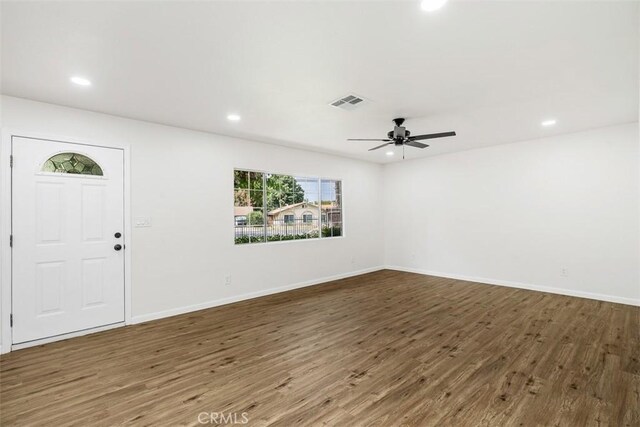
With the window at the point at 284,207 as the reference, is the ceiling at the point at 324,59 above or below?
above

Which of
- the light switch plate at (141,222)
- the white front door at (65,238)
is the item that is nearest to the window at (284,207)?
the light switch plate at (141,222)

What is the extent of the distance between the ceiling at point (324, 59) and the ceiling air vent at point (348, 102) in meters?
0.11

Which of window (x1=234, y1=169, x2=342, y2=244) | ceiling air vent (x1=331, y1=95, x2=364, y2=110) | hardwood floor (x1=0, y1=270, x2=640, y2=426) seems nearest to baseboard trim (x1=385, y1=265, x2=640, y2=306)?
hardwood floor (x1=0, y1=270, x2=640, y2=426)

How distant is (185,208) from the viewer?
14.2 ft

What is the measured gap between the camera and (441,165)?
646cm

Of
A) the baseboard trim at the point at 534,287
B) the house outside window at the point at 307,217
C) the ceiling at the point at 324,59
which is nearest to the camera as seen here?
the ceiling at the point at 324,59

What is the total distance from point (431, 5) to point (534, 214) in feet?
15.7

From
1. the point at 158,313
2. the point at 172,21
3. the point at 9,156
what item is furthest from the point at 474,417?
the point at 9,156

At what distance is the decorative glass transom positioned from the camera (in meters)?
3.37

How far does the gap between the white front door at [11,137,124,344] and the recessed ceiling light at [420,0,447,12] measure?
380 cm

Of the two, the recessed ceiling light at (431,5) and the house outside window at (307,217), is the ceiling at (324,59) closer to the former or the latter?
the recessed ceiling light at (431,5)

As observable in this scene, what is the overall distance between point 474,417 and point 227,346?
7.61 ft

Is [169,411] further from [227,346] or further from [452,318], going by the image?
[452,318]

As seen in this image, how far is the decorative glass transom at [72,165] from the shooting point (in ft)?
11.0
